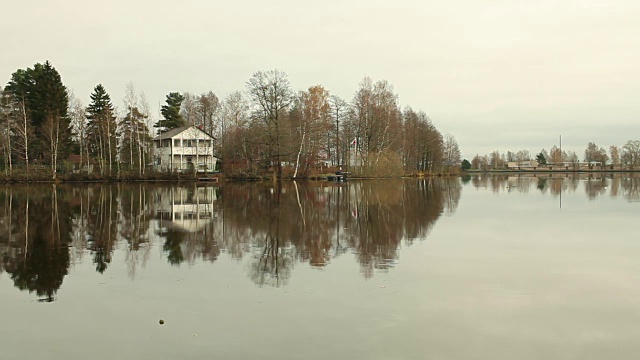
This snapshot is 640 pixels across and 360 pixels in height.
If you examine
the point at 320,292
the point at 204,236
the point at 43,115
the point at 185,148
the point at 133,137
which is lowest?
the point at 320,292

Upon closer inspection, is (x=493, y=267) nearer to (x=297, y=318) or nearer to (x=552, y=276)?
(x=552, y=276)

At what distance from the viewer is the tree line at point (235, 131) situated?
6325 cm

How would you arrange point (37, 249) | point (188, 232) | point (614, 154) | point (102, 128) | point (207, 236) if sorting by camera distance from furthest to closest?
1. point (614, 154)
2. point (102, 128)
3. point (188, 232)
4. point (207, 236)
5. point (37, 249)

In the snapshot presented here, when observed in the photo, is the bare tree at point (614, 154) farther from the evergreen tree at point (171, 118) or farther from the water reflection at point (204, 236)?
the water reflection at point (204, 236)

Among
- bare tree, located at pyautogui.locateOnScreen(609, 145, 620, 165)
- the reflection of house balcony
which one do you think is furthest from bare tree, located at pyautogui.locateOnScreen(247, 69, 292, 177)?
bare tree, located at pyautogui.locateOnScreen(609, 145, 620, 165)

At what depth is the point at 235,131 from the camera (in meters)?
73.6

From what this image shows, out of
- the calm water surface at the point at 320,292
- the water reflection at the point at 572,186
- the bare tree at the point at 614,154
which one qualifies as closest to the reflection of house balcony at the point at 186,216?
the calm water surface at the point at 320,292

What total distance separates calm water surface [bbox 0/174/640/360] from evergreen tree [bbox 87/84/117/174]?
5302 cm

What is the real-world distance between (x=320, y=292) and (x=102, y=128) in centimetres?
6700

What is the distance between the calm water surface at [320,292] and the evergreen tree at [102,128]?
2088 inches

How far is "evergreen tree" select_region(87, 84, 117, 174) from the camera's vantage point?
222ft

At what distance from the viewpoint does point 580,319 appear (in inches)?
303

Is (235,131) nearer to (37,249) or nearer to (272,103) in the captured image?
(272,103)

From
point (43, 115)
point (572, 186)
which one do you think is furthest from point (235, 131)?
point (572, 186)
